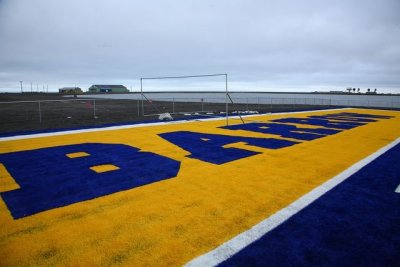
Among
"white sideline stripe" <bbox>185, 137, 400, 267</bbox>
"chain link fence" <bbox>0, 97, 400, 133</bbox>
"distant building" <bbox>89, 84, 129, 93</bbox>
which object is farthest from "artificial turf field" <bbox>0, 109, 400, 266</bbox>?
"distant building" <bbox>89, 84, 129, 93</bbox>

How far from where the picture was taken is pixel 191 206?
4.27 meters

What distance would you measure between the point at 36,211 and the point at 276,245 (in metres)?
3.44

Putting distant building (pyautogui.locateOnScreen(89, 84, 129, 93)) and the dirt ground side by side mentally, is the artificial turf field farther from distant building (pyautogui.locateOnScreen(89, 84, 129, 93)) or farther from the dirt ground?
distant building (pyautogui.locateOnScreen(89, 84, 129, 93))

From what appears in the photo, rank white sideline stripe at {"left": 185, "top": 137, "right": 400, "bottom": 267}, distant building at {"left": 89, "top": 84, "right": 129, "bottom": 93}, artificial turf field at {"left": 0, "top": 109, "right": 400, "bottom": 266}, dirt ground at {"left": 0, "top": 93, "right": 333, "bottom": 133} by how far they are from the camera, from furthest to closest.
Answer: distant building at {"left": 89, "top": 84, "right": 129, "bottom": 93} < dirt ground at {"left": 0, "top": 93, "right": 333, "bottom": 133} < artificial turf field at {"left": 0, "top": 109, "right": 400, "bottom": 266} < white sideline stripe at {"left": 185, "top": 137, "right": 400, "bottom": 267}

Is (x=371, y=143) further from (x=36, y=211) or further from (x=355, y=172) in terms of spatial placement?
(x=36, y=211)

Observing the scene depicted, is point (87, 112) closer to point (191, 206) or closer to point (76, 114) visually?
point (76, 114)

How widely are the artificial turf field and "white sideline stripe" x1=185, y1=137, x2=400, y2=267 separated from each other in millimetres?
20

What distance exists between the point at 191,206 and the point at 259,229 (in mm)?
1157

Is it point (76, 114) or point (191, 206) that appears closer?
point (191, 206)

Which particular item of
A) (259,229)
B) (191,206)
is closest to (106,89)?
(191,206)

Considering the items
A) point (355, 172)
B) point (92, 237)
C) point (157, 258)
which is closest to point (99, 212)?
point (92, 237)

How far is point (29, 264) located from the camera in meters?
2.86

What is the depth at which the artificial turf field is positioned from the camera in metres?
3.07

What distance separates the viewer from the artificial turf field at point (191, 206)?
10.1 ft
